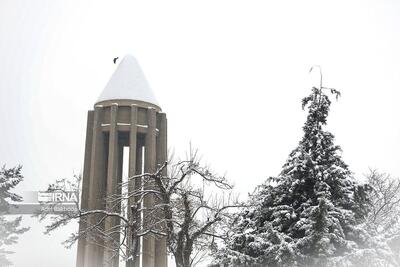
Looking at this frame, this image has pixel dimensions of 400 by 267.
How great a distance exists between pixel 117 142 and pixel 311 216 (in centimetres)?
1522

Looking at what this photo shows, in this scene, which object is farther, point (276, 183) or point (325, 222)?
point (276, 183)

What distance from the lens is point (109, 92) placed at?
23594mm

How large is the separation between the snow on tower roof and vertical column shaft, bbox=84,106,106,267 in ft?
3.30

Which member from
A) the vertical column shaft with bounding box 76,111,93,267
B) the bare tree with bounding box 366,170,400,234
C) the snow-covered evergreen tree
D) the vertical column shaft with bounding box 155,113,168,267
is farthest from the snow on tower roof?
the snow-covered evergreen tree

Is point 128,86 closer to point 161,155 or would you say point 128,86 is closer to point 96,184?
point 161,155

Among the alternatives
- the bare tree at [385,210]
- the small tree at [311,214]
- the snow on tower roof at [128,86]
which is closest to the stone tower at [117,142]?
the snow on tower roof at [128,86]

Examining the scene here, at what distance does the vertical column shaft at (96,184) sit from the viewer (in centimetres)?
2112

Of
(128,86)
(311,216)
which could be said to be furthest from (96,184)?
(311,216)

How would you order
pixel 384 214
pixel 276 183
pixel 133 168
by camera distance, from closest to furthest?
1. pixel 276 183
2. pixel 384 214
3. pixel 133 168

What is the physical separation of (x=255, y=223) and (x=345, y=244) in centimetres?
223

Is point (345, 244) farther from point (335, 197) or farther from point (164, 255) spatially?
point (164, 255)

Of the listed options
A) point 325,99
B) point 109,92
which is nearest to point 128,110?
point 109,92

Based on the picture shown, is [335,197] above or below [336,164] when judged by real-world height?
below

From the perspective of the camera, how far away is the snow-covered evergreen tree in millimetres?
9445
